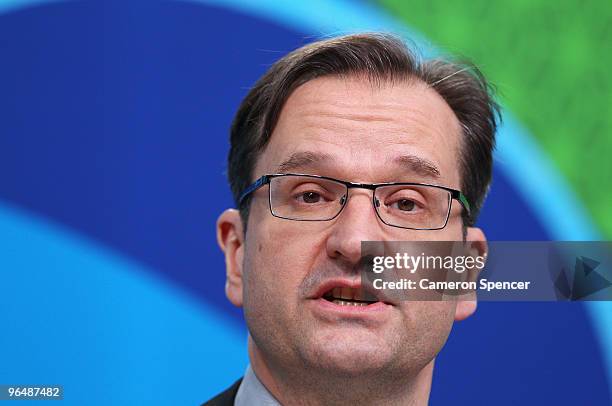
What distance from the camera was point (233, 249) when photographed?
6.17ft

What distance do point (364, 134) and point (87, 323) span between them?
898 mm

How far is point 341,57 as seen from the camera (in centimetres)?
176

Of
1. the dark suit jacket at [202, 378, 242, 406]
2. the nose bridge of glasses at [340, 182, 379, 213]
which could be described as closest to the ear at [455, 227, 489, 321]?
the nose bridge of glasses at [340, 182, 379, 213]

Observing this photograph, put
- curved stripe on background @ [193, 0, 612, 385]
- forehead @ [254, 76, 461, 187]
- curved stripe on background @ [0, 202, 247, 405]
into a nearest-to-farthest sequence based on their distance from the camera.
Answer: forehead @ [254, 76, 461, 187] → curved stripe on background @ [0, 202, 247, 405] → curved stripe on background @ [193, 0, 612, 385]

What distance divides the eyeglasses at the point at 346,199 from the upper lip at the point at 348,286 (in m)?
0.14

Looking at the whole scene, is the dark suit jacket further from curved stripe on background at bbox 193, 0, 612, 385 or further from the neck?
curved stripe on background at bbox 193, 0, 612, 385

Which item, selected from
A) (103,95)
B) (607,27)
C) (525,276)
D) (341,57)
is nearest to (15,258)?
(103,95)

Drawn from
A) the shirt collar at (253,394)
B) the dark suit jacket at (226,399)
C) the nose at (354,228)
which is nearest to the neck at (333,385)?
the shirt collar at (253,394)

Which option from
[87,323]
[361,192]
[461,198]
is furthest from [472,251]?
[87,323]

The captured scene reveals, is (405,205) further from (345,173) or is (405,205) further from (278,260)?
(278,260)

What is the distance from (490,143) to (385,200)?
0.44m

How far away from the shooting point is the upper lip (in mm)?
1528

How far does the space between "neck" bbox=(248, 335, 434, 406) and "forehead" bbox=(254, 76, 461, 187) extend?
0.40m

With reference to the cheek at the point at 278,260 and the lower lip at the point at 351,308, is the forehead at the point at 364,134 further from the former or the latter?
the lower lip at the point at 351,308
